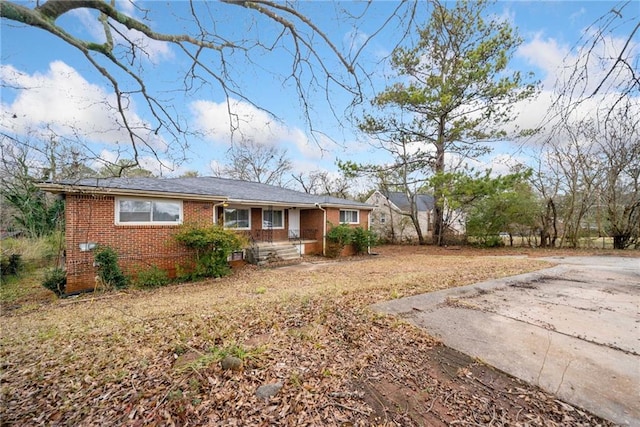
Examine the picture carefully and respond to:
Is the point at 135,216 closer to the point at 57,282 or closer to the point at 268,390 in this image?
the point at 57,282

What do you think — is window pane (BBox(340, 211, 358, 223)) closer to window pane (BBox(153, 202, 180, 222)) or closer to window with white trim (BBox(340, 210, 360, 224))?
window with white trim (BBox(340, 210, 360, 224))

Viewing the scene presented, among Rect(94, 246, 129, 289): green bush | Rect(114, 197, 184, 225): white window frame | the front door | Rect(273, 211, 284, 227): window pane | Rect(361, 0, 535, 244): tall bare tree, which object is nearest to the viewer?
Rect(94, 246, 129, 289): green bush

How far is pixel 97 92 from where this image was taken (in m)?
3.76

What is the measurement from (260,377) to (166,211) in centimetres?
830

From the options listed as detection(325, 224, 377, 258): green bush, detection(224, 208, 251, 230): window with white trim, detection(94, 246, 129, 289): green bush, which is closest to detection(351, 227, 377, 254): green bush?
detection(325, 224, 377, 258): green bush

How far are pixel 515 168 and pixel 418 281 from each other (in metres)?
10.4

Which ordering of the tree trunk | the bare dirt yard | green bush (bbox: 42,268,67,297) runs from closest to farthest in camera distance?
the bare dirt yard, green bush (bbox: 42,268,67,297), the tree trunk

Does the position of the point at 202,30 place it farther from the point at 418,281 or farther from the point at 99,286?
the point at 99,286

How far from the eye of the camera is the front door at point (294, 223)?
15.7 meters

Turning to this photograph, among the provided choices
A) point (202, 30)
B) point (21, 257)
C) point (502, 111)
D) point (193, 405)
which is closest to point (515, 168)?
point (502, 111)

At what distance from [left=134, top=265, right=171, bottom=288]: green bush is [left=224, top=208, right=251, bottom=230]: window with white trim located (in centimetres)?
472

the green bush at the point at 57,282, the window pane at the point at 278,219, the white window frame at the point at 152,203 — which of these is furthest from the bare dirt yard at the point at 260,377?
the window pane at the point at 278,219

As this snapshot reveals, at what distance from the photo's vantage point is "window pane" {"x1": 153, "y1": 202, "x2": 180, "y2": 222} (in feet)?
28.7

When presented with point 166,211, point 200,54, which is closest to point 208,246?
point 166,211
